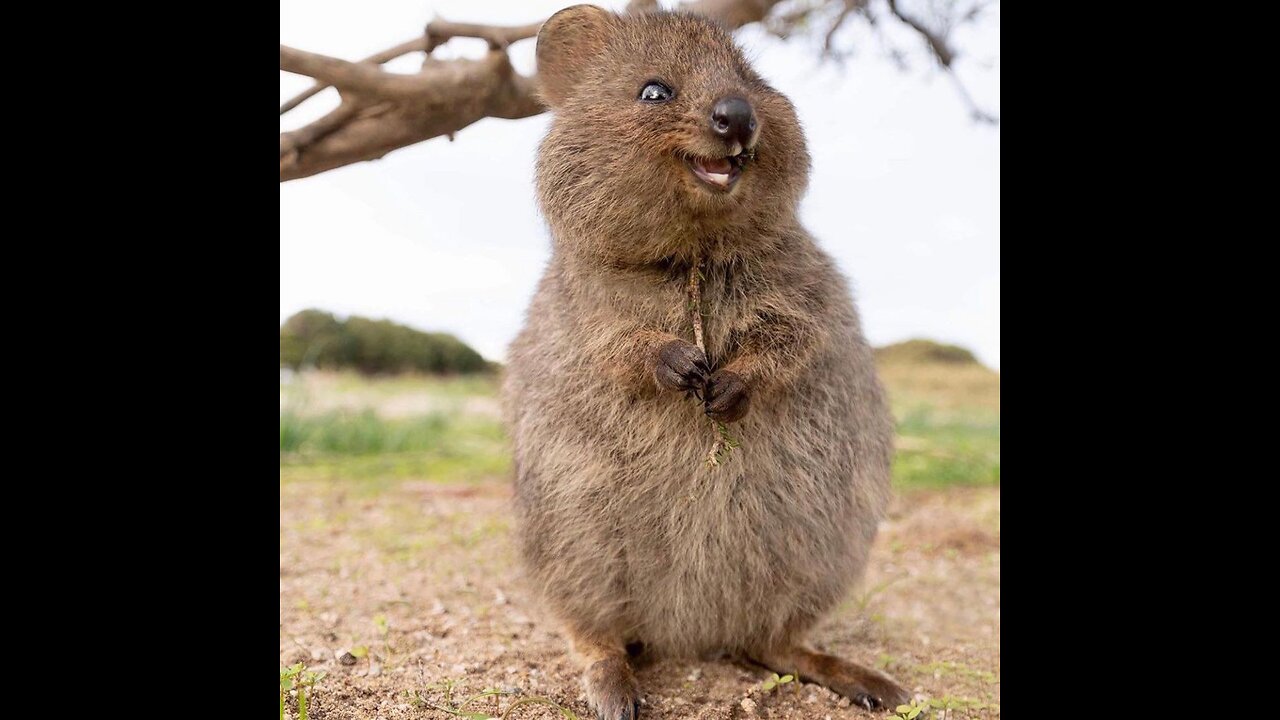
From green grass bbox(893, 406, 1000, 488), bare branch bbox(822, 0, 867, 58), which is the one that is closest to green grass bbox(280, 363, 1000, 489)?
green grass bbox(893, 406, 1000, 488)

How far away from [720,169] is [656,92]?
39 centimetres

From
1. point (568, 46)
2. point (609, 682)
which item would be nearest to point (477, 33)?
point (568, 46)

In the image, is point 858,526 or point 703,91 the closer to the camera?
point 703,91

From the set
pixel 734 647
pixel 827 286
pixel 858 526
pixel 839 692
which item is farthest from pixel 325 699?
pixel 827 286

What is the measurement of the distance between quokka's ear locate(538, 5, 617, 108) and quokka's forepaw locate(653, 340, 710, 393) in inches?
47.7

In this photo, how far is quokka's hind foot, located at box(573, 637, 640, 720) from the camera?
3.34 m

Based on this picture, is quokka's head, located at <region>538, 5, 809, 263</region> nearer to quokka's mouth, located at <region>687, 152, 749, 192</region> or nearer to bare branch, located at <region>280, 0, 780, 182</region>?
quokka's mouth, located at <region>687, 152, 749, 192</region>

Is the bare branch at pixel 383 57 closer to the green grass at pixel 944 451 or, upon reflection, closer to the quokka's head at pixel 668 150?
the quokka's head at pixel 668 150

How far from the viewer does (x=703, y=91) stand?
3.12 metres

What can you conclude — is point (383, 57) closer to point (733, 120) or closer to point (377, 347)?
point (733, 120)

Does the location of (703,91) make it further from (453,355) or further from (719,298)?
(453,355)

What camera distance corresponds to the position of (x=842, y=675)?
3.62m

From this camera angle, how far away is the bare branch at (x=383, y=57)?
181 inches
